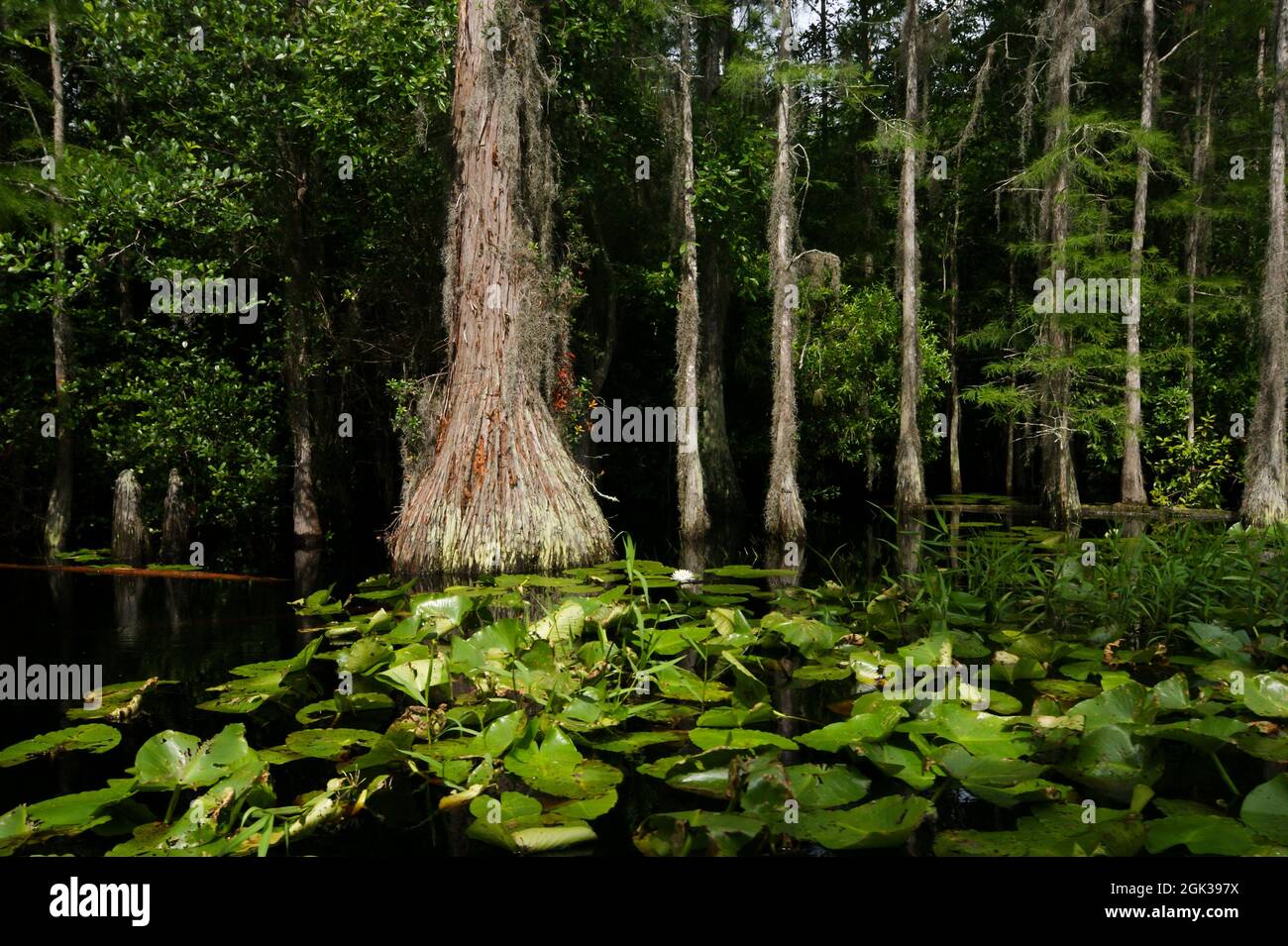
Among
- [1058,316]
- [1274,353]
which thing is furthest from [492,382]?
[1274,353]

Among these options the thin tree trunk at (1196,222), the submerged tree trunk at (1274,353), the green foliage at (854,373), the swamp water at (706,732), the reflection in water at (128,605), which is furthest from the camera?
the green foliage at (854,373)

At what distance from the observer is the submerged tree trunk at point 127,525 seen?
1092 centimetres

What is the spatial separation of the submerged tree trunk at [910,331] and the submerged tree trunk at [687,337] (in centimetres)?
496

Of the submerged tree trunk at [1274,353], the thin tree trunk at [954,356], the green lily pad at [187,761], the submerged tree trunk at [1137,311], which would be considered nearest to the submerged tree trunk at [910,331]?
the thin tree trunk at [954,356]

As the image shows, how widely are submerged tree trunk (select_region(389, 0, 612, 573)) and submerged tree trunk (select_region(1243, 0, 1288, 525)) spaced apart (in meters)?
10.2

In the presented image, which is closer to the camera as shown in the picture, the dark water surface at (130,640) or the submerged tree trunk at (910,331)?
the dark water surface at (130,640)

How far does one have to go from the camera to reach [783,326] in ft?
45.3

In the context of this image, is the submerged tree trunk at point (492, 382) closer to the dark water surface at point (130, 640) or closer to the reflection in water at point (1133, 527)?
the dark water surface at point (130, 640)

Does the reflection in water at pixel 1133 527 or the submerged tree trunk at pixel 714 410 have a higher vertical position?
the submerged tree trunk at pixel 714 410

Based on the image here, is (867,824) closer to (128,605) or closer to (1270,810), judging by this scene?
(1270,810)

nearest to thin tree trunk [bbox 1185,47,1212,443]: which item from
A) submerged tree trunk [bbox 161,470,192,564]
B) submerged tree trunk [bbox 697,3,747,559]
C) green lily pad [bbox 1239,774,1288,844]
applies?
submerged tree trunk [bbox 697,3,747,559]

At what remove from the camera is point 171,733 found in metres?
3.21
